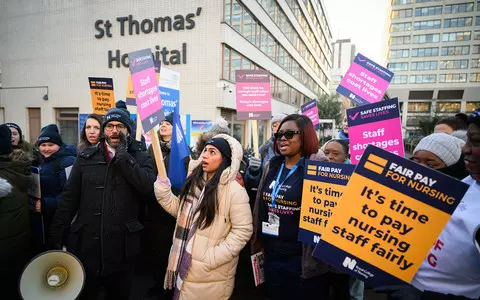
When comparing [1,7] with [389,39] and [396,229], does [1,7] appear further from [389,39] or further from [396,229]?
[389,39]

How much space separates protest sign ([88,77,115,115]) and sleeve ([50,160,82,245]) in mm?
4337

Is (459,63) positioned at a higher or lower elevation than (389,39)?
lower

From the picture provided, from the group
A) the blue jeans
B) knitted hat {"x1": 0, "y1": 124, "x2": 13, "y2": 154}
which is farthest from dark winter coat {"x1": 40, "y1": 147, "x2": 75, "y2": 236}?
the blue jeans

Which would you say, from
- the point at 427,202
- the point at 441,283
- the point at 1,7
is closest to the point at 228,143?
the point at 427,202

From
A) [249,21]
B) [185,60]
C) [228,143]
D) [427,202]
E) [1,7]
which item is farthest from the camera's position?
[1,7]

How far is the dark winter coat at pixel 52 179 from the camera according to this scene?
9.42 ft

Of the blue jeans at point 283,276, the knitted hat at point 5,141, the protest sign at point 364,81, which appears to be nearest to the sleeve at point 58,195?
the knitted hat at point 5,141

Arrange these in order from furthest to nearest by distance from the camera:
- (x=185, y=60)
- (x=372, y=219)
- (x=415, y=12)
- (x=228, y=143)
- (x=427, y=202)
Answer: (x=415, y=12) < (x=185, y=60) < (x=228, y=143) < (x=372, y=219) < (x=427, y=202)

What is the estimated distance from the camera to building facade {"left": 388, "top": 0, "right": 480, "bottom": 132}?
60000mm

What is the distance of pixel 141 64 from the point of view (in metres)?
2.54

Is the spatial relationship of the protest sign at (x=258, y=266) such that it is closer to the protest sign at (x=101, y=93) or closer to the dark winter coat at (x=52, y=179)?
the dark winter coat at (x=52, y=179)

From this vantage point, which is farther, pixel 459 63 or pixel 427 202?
pixel 459 63

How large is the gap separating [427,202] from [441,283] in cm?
52

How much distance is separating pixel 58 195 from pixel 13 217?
655 mm
